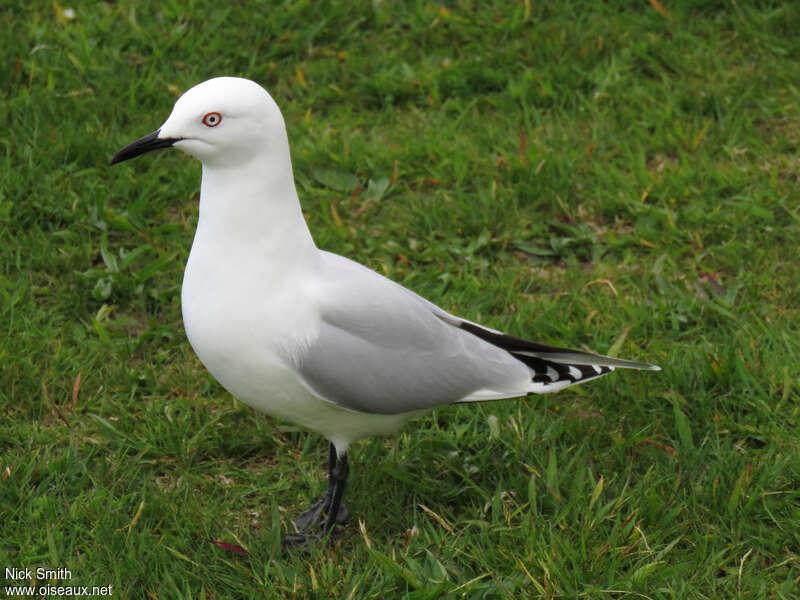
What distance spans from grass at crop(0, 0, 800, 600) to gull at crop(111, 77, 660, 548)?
0.41 metres

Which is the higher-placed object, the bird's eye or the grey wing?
the bird's eye

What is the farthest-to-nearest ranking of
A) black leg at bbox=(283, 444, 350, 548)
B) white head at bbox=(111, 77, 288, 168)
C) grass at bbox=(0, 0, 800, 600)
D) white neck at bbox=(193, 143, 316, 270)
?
black leg at bbox=(283, 444, 350, 548) < grass at bbox=(0, 0, 800, 600) < white neck at bbox=(193, 143, 316, 270) < white head at bbox=(111, 77, 288, 168)

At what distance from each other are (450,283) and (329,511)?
4.81ft

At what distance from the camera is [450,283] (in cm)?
452

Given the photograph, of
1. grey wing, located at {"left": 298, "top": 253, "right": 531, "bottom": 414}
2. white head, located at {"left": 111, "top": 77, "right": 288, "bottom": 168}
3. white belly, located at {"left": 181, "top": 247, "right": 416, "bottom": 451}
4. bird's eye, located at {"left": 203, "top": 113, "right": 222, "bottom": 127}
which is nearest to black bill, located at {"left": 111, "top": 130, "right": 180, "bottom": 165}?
white head, located at {"left": 111, "top": 77, "right": 288, "bottom": 168}

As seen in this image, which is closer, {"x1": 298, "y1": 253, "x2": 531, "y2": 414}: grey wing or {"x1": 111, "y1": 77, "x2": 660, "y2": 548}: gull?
{"x1": 111, "y1": 77, "x2": 660, "y2": 548}: gull

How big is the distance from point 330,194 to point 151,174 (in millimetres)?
865

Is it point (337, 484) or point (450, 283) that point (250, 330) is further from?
point (450, 283)

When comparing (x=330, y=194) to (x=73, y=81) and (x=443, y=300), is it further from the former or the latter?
(x=73, y=81)

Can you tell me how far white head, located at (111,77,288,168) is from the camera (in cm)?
282

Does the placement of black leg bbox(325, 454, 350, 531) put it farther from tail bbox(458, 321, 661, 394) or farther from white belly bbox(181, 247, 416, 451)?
tail bbox(458, 321, 661, 394)

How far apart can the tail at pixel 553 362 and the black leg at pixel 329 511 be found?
2.06 feet

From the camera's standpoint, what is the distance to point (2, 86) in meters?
5.28

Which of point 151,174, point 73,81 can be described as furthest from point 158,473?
point 73,81
